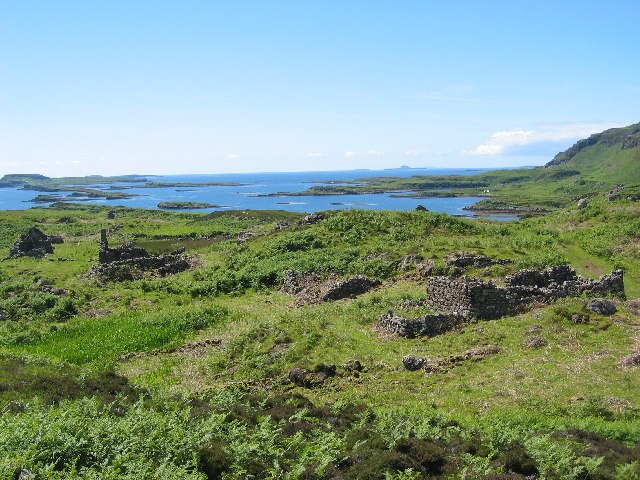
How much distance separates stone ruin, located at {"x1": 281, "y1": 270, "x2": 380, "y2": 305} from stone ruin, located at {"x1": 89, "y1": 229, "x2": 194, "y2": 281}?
52.9ft

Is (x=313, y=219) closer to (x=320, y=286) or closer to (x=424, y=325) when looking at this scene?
(x=320, y=286)

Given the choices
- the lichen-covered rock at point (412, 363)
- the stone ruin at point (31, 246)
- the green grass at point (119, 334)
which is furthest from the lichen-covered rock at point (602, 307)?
the stone ruin at point (31, 246)

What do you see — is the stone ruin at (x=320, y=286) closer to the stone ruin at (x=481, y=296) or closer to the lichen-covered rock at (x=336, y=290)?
the lichen-covered rock at (x=336, y=290)

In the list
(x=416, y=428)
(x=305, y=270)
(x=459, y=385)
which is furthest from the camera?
(x=305, y=270)

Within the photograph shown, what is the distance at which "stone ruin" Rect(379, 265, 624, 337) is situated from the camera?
1123 inches

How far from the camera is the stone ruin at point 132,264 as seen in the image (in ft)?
166

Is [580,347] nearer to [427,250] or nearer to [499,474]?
[499,474]

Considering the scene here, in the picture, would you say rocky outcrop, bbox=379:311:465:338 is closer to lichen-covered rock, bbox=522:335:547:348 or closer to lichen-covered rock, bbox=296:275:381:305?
lichen-covered rock, bbox=522:335:547:348

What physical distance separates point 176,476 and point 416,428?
26.1ft

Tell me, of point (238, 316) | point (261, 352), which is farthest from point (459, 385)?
point (238, 316)

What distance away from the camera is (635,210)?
67.9 metres

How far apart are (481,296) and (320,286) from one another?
1563 cm

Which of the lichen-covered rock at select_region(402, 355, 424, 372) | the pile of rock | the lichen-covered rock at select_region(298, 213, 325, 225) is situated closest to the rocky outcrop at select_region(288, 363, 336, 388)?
the lichen-covered rock at select_region(402, 355, 424, 372)

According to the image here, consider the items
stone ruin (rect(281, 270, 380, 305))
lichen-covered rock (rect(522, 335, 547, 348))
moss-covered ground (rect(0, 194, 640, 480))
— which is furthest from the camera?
stone ruin (rect(281, 270, 380, 305))
